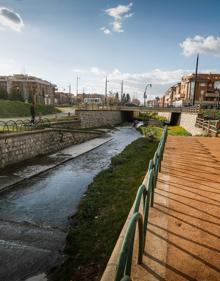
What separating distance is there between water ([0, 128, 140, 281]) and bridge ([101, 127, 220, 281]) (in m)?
3.20

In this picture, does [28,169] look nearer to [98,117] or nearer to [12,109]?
[98,117]

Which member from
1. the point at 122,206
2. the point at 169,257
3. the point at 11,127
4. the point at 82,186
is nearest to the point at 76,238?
the point at 122,206

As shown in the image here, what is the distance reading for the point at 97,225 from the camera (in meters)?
8.22

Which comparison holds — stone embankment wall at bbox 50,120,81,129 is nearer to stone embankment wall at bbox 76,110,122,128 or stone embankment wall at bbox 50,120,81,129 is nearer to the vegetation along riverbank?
stone embankment wall at bbox 76,110,122,128

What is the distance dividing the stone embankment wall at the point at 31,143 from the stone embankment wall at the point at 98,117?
1070 centimetres

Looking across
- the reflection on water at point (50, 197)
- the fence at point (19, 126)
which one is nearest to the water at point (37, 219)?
the reflection on water at point (50, 197)

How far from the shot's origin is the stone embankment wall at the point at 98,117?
41531 mm

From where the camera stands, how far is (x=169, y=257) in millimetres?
3799

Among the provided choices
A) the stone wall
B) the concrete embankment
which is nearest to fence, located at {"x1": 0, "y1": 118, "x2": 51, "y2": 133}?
the concrete embankment

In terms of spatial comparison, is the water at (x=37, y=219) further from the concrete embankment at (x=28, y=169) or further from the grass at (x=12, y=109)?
the grass at (x=12, y=109)

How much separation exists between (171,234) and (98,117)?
45.8 meters

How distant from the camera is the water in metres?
6.75

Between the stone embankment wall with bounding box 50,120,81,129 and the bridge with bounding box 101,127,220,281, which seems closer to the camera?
the bridge with bounding box 101,127,220,281

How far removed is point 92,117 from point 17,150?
90.8 feet
